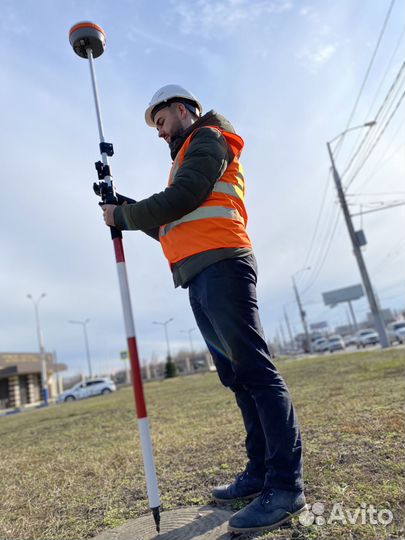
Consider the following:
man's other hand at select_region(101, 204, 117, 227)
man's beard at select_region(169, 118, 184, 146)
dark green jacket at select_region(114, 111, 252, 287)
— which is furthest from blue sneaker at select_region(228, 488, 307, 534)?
man's beard at select_region(169, 118, 184, 146)

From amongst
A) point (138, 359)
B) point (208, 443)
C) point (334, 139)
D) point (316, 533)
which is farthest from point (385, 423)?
point (334, 139)

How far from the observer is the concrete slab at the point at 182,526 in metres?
1.73

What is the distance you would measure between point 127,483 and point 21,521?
0.69 m

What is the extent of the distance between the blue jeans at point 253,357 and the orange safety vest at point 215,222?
12 centimetres

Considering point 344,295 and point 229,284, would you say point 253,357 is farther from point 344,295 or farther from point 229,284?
point 344,295

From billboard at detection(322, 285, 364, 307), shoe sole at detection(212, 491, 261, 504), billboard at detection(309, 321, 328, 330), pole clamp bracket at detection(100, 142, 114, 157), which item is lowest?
shoe sole at detection(212, 491, 261, 504)

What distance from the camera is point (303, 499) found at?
176 cm

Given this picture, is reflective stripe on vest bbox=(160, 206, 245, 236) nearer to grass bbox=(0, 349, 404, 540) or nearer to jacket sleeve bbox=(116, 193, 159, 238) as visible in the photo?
jacket sleeve bbox=(116, 193, 159, 238)

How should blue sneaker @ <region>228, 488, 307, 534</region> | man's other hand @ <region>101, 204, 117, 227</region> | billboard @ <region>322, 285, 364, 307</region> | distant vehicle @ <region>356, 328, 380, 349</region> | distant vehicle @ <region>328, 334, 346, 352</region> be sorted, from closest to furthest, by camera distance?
blue sneaker @ <region>228, 488, 307, 534</region> < man's other hand @ <region>101, 204, 117, 227</region> < distant vehicle @ <region>356, 328, 380, 349</region> < distant vehicle @ <region>328, 334, 346, 352</region> < billboard @ <region>322, 285, 364, 307</region>

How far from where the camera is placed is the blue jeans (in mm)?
1765

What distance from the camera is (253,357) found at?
73.2 inches

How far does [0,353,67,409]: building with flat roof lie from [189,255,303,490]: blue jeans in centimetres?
4185

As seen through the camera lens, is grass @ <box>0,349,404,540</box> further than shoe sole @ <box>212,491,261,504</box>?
Answer: No

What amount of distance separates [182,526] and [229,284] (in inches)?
45.2
